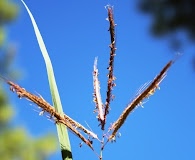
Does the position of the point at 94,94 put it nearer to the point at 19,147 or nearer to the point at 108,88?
the point at 108,88

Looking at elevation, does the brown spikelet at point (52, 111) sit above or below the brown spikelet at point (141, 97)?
above

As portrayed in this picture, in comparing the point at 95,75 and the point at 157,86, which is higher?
the point at 95,75

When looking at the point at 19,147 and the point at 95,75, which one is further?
the point at 19,147

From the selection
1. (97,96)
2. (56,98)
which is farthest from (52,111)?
(97,96)

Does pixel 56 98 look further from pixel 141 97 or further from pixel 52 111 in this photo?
pixel 141 97

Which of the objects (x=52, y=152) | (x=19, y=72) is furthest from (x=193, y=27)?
(x=19, y=72)

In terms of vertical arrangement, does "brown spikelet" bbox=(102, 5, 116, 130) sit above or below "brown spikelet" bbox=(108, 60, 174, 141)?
above

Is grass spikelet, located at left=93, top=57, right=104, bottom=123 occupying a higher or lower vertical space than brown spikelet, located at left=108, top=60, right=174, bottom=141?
higher

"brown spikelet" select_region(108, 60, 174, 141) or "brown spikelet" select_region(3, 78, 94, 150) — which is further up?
"brown spikelet" select_region(3, 78, 94, 150)
